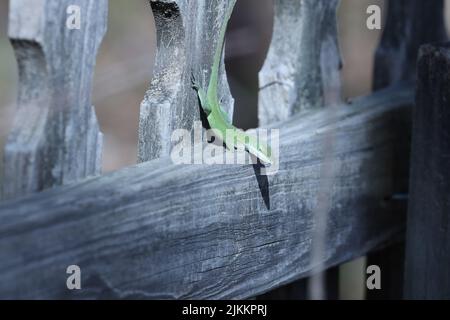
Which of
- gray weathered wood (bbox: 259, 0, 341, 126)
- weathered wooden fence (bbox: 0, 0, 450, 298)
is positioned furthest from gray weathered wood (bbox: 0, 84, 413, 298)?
gray weathered wood (bbox: 259, 0, 341, 126)

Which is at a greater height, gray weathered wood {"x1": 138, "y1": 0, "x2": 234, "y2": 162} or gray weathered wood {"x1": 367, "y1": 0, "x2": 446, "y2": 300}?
gray weathered wood {"x1": 367, "y1": 0, "x2": 446, "y2": 300}

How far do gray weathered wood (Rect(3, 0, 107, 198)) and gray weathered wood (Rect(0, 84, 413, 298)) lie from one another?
0.07 metres

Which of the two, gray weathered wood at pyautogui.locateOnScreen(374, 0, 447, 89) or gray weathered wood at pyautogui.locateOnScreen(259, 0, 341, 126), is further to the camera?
gray weathered wood at pyautogui.locateOnScreen(374, 0, 447, 89)

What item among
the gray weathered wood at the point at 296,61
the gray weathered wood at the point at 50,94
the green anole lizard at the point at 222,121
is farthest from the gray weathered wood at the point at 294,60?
the gray weathered wood at the point at 50,94

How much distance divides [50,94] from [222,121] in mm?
816

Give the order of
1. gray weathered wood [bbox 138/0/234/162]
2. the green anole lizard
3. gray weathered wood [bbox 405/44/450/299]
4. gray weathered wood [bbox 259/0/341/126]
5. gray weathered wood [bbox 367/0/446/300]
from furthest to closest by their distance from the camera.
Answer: gray weathered wood [bbox 367/0/446/300] < gray weathered wood [bbox 259/0/341/126] < gray weathered wood [bbox 405/44/450/299] < the green anole lizard < gray weathered wood [bbox 138/0/234/162]

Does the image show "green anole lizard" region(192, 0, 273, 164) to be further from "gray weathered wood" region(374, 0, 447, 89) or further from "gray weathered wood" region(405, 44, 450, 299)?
"gray weathered wood" region(374, 0, 447, 89)

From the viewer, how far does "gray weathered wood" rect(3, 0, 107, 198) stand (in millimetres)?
1716

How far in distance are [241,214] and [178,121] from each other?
33 centimetres

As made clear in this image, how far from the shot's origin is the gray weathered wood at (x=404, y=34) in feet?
10.7

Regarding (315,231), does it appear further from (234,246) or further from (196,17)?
(196,17)

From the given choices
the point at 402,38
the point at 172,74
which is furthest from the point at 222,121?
the point at 402,38

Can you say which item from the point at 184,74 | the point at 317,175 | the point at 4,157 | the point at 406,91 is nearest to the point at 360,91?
the point at 406,91

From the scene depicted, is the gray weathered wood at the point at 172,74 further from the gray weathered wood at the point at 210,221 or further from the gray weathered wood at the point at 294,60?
the gray weathered wood at the point at 294,60
